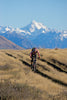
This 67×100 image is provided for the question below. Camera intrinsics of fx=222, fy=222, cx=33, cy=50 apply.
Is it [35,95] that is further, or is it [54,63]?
[54,63]

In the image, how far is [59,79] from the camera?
18.0 m

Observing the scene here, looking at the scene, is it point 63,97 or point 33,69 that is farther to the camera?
point 33,69

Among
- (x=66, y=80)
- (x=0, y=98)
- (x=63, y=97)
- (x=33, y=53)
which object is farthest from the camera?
(x=33, y=53)

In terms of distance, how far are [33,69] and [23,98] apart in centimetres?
1264

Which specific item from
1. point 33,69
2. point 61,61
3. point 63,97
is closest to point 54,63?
point 61,61

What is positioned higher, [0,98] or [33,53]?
[33,53]

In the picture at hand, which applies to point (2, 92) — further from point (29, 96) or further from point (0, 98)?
point (29, 96)

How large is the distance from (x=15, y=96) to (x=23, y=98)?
37 cm

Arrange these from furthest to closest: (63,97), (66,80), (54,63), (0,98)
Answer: (54,63) → (66,80) → (63,97) → (0,98)

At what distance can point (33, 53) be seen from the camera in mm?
22031

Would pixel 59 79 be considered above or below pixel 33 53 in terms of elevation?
below

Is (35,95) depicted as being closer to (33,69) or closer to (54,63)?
(33,69)

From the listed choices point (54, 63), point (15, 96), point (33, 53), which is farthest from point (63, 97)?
point (54, 63)

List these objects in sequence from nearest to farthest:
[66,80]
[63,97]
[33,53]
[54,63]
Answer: [63,97], [66,80], [33,53], [54,63]
